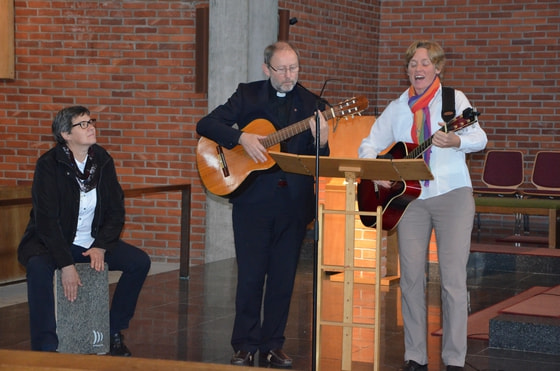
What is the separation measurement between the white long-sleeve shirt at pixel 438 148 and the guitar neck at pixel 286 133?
0.39 metres

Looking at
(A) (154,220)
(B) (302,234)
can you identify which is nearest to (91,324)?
(B) (302,234)

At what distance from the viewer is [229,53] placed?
942 cm

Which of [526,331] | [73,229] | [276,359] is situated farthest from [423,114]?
[73,229]

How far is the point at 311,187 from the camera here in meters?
5.38

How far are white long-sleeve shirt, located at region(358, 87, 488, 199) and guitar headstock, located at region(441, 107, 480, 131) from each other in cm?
11

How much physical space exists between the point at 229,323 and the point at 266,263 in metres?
1.53

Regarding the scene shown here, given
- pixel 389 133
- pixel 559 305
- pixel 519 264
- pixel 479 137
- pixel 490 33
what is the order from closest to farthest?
pixel 479 137, pixel 389 133, pixel 559 305, pixel 519 264, pixel 490 33

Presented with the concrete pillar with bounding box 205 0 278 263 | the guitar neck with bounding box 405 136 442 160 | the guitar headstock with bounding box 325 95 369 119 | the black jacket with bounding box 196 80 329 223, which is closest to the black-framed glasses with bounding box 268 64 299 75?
the black jacket with bounding box 196 80 329 223

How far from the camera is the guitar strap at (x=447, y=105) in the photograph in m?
4.97

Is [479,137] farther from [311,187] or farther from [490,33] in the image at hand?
[490,33]

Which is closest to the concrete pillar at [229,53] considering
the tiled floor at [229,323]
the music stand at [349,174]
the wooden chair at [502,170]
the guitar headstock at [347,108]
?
the tiled floor at [229,323]

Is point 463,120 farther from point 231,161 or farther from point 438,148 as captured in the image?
point 231,161

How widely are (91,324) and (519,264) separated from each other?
17.1 ft

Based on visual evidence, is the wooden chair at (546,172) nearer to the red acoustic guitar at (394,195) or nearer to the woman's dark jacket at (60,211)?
the red acoustic guitar at (394,195)
